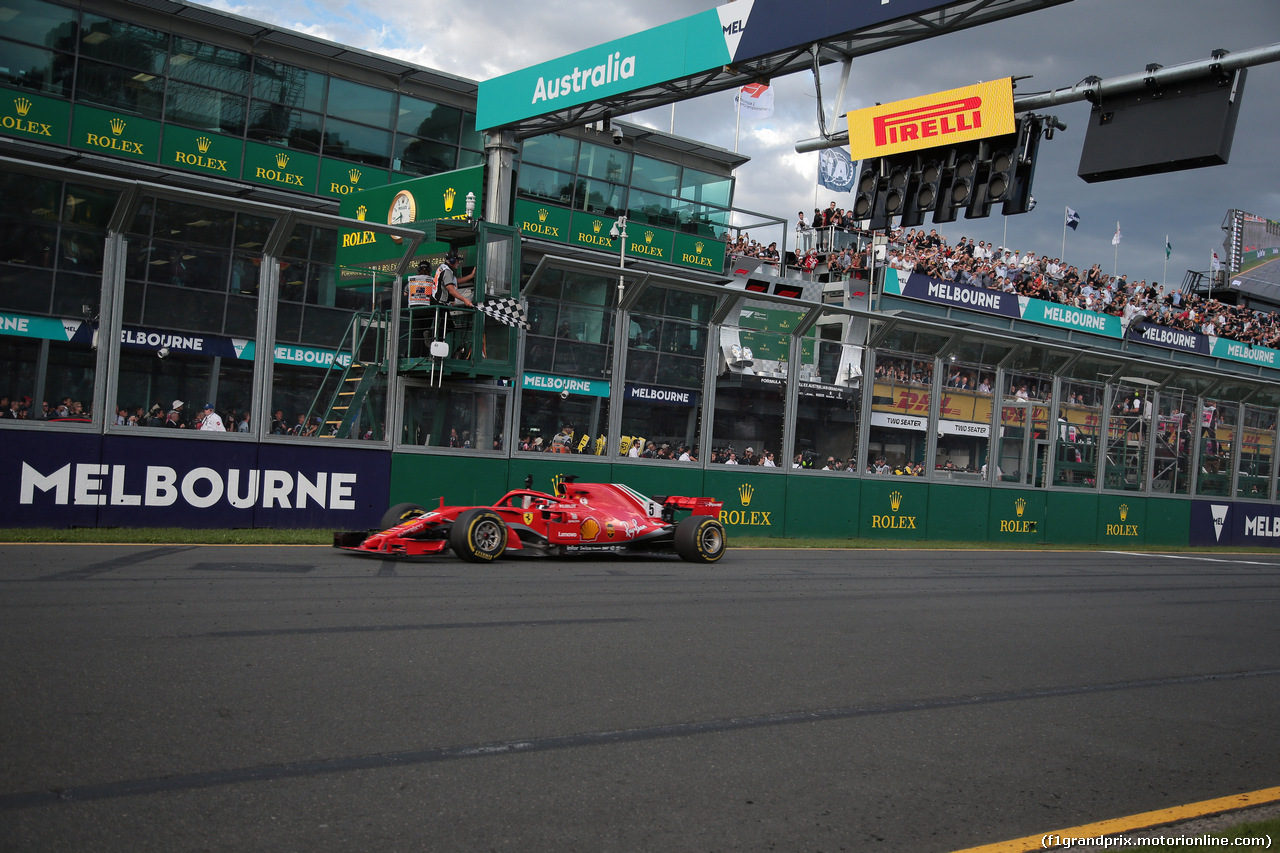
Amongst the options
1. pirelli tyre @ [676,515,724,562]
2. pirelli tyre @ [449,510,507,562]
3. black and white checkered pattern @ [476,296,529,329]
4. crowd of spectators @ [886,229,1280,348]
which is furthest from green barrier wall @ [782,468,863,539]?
crowd of spectators @ [886,229,1280,348]

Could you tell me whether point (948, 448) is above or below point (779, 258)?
below

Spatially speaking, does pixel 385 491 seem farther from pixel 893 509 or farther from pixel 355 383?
pixel 893 509

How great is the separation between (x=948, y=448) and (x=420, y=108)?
15.9 meters

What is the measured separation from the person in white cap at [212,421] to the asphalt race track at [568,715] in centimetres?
395

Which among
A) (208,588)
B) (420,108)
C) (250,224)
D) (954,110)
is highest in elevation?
(420,108)

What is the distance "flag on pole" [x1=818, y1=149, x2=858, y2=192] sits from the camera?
33.2 m

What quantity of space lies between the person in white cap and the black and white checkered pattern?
389cm

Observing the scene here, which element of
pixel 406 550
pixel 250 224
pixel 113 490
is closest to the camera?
pixel 406 550

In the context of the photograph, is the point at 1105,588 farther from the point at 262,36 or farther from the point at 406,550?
the point at 262,36

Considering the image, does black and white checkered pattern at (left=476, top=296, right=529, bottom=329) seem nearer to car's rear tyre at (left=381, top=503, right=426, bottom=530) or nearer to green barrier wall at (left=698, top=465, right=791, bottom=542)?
car's rear tyre at (left=381, top=503, right=426, bottom=530)

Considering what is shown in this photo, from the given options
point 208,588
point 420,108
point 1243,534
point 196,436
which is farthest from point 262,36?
point 1243,534

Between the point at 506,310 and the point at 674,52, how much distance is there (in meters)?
4.77

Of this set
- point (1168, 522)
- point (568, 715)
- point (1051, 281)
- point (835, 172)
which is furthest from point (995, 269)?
point (568, 715)

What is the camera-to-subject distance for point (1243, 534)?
27969 millimetres
